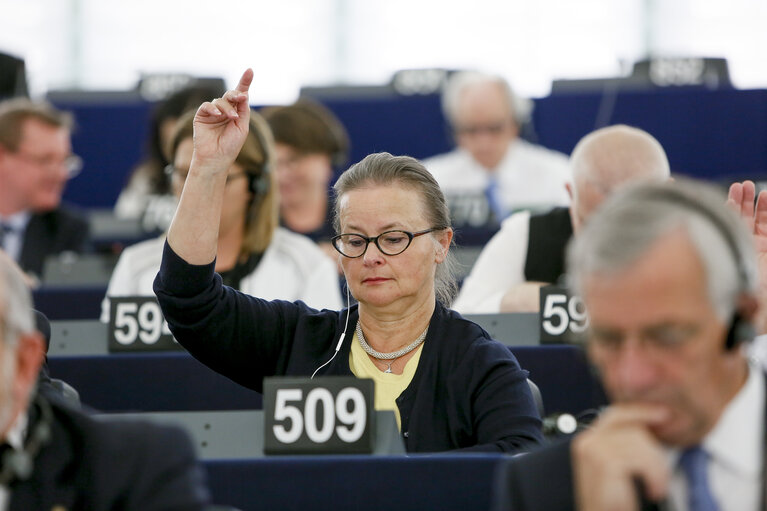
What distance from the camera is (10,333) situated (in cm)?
145

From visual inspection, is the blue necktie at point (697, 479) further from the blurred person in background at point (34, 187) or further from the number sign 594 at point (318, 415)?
the blurred person in background at point (34, 187)

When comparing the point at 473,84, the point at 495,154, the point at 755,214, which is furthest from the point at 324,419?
the point at 495,154

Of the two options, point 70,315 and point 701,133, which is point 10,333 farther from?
point 701,133

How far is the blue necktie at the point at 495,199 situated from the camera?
212 inches

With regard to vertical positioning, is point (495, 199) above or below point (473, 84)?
below

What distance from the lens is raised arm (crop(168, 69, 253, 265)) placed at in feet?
7.95

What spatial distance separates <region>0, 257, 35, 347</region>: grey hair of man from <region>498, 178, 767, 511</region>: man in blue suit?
0.58m

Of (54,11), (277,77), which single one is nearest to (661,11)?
(277,77)

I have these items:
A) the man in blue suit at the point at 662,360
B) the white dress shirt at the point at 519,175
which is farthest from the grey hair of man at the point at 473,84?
the man in blue suit at the point at 662,360

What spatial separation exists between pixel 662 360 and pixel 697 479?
0.49 feet

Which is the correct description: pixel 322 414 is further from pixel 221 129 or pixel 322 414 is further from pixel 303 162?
pixel 303 162

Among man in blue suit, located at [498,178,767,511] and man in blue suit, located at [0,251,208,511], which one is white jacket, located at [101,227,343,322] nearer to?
man in blue suit, located at [0,251,208,511]

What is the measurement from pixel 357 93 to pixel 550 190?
4.14ft

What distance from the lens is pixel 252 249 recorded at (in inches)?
150
